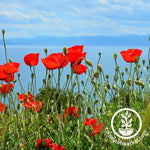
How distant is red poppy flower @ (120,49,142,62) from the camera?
1.69 m

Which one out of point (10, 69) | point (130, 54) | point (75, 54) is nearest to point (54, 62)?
point (75, 54)

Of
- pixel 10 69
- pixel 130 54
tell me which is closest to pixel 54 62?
pixel 10 69

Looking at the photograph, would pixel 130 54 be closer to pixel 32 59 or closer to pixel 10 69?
pixel 32 59

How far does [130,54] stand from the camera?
1.74 m

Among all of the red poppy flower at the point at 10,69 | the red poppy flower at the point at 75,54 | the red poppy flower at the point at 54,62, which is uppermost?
the red poppy flower at the point at 75,54

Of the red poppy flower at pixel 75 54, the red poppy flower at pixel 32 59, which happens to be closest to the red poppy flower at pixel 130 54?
the red poppy flower at pixel 75 54

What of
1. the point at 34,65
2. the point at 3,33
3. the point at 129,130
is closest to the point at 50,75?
the point at 34,65

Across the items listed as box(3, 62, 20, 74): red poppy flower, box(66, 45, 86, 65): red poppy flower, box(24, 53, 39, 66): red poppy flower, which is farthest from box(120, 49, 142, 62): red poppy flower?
box(3, 62, 20, 74): red poppy flower

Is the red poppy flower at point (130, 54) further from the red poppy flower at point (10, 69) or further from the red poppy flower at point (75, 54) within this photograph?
the red poppy flower at point (10, 69)

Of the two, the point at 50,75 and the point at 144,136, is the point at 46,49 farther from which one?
the point at 144,136

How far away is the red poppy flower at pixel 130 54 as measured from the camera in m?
1.69

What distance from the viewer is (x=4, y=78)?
5.26 ft

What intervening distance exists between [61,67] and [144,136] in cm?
56

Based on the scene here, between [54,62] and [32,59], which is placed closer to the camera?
[54,62]
